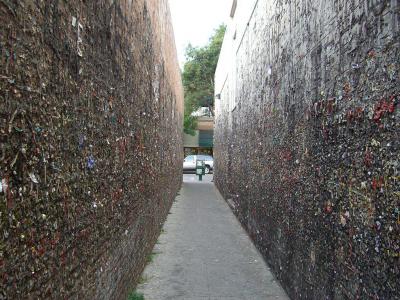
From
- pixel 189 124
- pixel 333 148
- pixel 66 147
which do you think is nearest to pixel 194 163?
pixel 189 124

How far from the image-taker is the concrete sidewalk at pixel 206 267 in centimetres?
518

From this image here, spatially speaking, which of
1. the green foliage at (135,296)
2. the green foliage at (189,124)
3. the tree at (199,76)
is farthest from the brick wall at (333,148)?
the tree at (199,76)

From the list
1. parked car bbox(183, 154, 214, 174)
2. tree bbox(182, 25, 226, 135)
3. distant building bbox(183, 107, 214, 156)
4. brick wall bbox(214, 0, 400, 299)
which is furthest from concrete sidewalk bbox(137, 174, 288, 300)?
distant building bbox(183, 107, 214, 156)

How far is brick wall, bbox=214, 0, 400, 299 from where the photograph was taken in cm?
252

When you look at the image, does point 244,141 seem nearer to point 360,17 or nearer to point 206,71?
point 360,17

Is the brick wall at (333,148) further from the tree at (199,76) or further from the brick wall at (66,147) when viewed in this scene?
the tree at (199,76)

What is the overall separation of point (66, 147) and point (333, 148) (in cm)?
209

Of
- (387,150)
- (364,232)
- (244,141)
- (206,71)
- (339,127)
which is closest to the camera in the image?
(387,150)

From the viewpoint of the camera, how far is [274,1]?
6.24 meters

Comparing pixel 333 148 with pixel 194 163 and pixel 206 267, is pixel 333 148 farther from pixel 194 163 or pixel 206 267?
pixel 194 163

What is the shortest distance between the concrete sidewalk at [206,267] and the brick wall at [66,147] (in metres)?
0.97

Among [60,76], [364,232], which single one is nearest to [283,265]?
[364,232]

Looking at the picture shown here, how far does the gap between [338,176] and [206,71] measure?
113ft

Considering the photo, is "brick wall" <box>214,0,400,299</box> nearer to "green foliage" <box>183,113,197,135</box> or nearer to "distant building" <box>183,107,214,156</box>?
"green foliage" <box>183,113,197,135</box>
